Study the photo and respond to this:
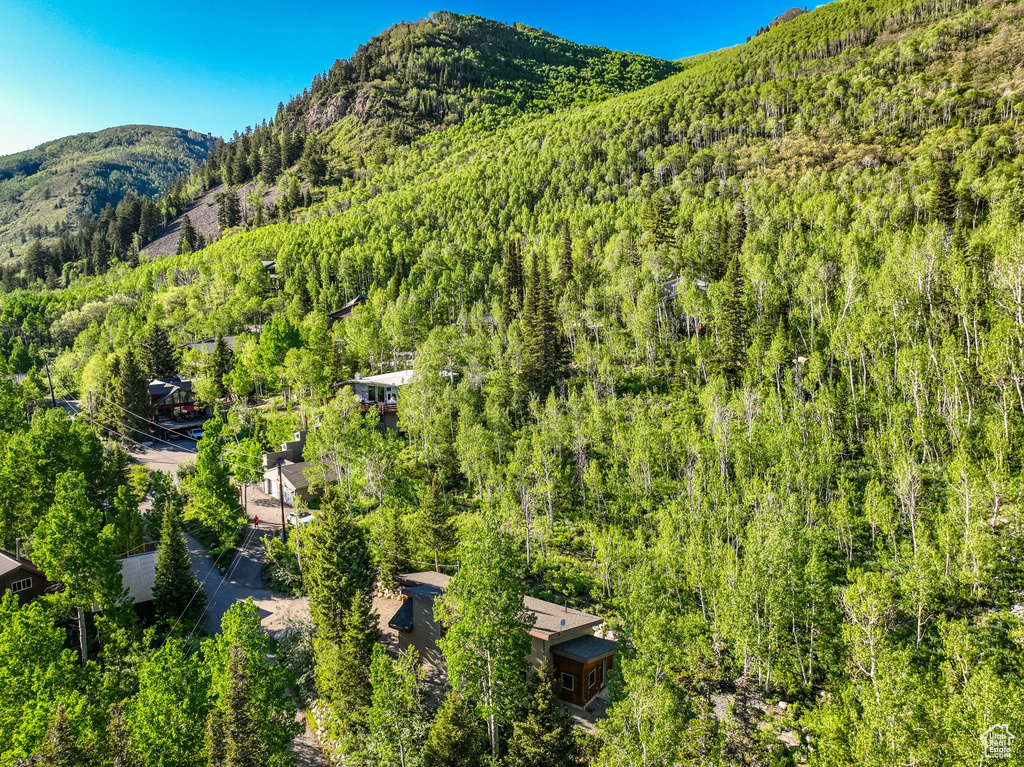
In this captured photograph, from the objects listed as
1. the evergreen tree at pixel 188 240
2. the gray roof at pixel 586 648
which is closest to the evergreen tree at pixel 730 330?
the gray roof at pixel 586 648

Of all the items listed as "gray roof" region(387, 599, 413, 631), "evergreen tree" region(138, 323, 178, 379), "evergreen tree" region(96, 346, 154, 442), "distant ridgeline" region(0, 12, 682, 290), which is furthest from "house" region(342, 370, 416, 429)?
"distant ridgeline" region(0, 12, 682, 290)

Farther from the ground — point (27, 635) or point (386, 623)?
point (27, 635)

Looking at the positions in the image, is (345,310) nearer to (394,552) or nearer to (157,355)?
(157,355)

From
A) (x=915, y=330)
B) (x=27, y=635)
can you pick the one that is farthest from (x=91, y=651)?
(x=915, y=330)

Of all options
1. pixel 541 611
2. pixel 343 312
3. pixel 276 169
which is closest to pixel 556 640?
pixel 541 611

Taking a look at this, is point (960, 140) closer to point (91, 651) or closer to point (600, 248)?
point (600, 248)

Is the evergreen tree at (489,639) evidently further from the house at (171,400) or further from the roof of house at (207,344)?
the roof of house at (207,344)
